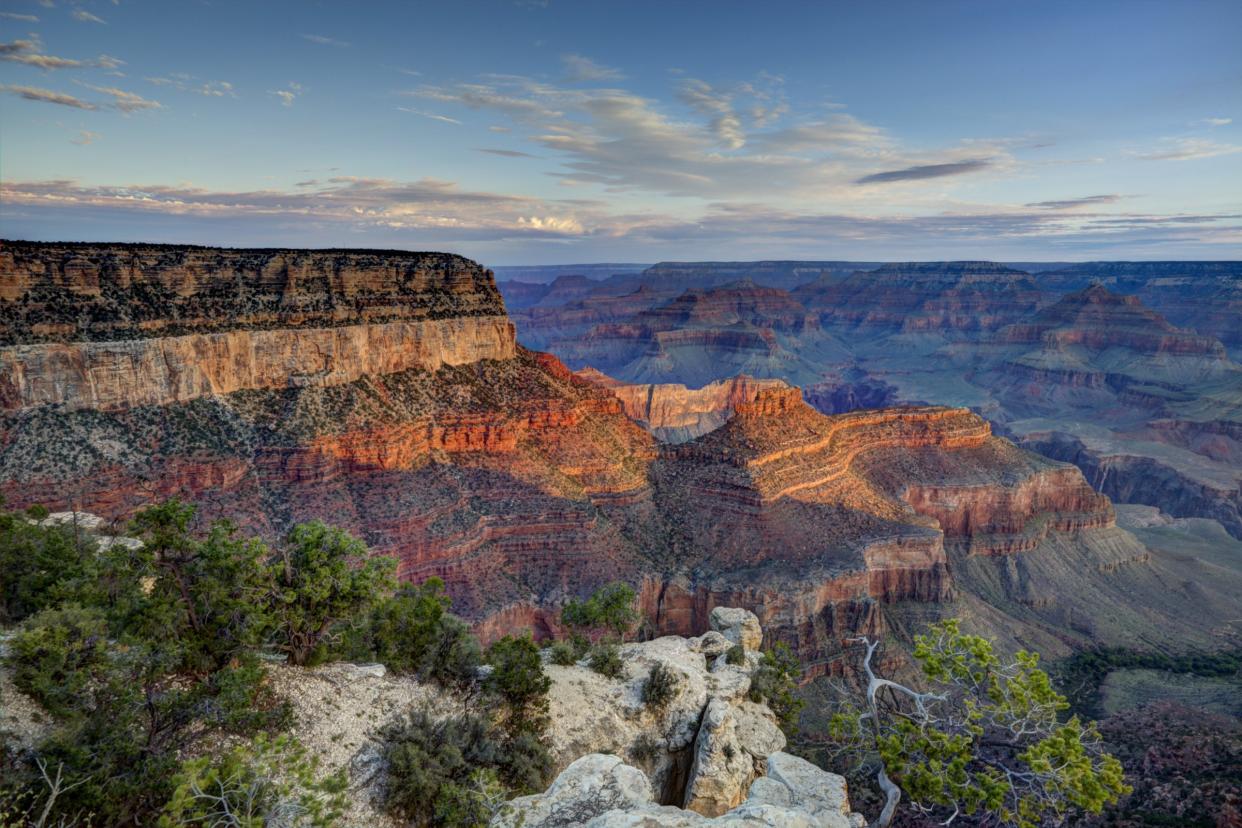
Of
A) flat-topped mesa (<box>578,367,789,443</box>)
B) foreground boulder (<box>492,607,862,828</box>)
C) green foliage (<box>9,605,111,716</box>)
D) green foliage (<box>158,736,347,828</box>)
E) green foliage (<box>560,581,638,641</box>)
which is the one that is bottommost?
flat-topped mesa (<box>578,367,789,443</box>)

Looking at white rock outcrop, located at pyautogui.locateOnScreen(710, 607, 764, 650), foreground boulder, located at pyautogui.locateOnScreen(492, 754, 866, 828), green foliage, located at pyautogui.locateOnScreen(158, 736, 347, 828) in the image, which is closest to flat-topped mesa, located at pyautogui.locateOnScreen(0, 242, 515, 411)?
white rock outcrop, located at pyautogui.locateOnScreen(710, 607, 764, 650)

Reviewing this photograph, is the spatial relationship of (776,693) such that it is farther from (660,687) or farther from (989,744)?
(989,744)

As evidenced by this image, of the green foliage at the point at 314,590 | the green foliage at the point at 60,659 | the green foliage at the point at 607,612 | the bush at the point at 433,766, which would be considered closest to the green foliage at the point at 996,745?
the bush at the point at 433,766

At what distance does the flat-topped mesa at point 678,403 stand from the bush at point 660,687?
112279 millimetres

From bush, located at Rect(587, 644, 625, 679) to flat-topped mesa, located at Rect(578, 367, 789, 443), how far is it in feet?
360

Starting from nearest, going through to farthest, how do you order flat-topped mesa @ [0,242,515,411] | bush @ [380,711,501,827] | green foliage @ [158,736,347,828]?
green foliage @ [158,736,347,828] < bush @ [380,711,501,827] < flat-topped mesa @ [0,242,515,411]

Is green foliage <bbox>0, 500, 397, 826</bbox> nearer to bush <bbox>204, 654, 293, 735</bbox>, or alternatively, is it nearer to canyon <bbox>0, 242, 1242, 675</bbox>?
bush <bbox>204, 654, 293, 735</bbox>

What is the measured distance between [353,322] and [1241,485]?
150608mm

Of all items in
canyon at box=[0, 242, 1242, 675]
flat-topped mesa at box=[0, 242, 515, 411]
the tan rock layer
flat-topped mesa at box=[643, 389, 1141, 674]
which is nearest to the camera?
the tan rock layer

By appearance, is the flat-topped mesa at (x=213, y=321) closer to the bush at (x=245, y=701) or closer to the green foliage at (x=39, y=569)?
the green foliage at (x=39, y=569)

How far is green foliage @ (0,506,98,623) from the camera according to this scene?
2553 centimetres

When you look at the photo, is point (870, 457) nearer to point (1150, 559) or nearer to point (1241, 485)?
point (1150, 559)

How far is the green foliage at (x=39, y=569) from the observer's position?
1005 inches

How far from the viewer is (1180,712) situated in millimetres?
45938
